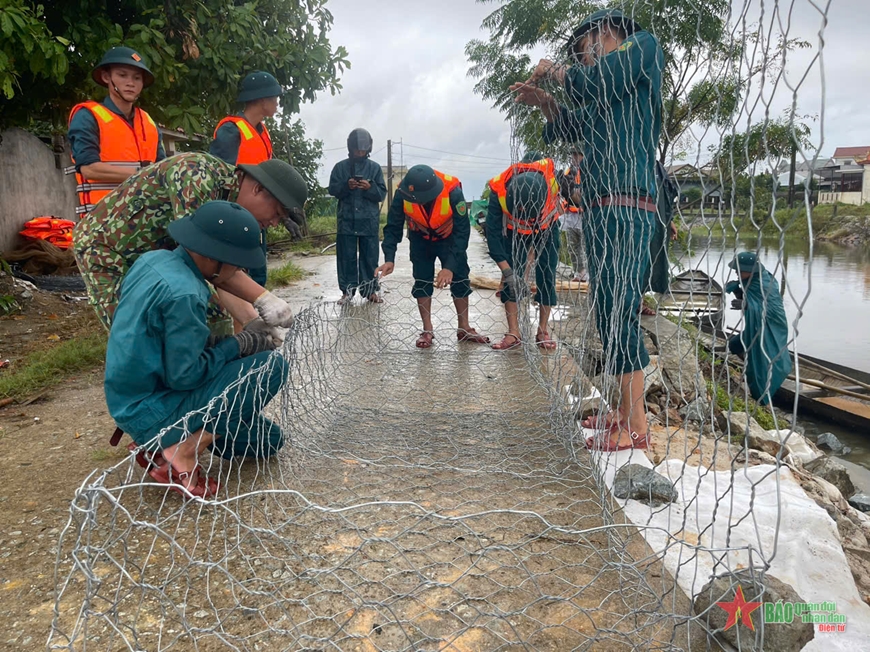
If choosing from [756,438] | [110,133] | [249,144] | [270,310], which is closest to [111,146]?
[110,133]

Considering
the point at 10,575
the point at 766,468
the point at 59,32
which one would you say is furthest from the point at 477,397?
the point at 59,32

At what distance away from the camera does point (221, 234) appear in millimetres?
2111

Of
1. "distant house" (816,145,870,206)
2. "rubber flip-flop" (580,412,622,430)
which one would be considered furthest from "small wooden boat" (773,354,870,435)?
"distant house" (816,145,870,206)

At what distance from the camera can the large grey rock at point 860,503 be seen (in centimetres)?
425

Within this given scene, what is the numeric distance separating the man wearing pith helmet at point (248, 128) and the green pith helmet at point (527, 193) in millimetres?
1608

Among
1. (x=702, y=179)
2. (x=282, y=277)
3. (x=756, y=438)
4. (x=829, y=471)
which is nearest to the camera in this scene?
(x=702, y=179)

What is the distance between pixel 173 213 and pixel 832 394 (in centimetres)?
726

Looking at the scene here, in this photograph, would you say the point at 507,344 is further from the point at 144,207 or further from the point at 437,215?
the point at 144,207

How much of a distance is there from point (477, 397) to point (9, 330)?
374 centimetres

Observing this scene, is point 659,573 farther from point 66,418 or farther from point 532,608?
point 66,418

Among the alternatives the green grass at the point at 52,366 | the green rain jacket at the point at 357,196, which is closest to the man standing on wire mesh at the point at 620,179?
the green grass at the point at 52,366

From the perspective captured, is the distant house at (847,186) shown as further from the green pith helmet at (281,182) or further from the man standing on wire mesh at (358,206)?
the green pith helmet at (281,182)

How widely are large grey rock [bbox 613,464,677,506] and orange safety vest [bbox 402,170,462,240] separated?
2602 millimetres

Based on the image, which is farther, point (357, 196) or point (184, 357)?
point (357, 196)
